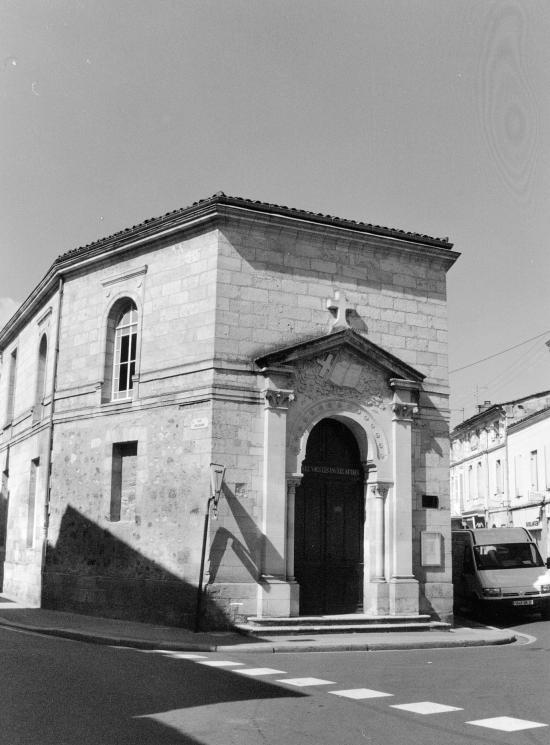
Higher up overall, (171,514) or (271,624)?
(171,514)

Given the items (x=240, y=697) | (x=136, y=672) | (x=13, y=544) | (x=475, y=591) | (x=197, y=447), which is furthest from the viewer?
(x=13, y=544)

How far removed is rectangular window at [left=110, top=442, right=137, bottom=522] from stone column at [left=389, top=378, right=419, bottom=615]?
523 cm

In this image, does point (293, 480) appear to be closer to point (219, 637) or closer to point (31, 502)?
point (219, 637)

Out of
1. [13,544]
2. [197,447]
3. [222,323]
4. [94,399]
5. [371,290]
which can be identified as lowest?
[13,544]

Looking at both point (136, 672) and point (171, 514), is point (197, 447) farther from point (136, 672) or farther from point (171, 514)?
point (136, 672)

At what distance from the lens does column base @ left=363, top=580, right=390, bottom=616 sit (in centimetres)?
1641

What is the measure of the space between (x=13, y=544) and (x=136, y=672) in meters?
12.9

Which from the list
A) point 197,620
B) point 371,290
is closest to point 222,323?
point 371,290

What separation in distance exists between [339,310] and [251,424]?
3.06 meters

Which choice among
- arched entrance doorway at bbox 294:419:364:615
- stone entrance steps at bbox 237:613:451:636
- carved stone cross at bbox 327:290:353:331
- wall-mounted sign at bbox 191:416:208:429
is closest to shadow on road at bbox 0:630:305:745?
stone entrance steps at bbox 237:613:451:636

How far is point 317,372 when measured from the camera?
16797 millimetres

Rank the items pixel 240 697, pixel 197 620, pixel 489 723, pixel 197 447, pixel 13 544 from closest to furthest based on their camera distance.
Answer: pixel 489 723
pixel 240 697
pixel 197 620
pixel 197 447
pixel 13 544

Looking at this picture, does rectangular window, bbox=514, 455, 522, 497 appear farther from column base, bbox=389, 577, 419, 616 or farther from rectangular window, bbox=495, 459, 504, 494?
column base, bbox=389, 577, 419, 616

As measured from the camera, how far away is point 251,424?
16062 mm
